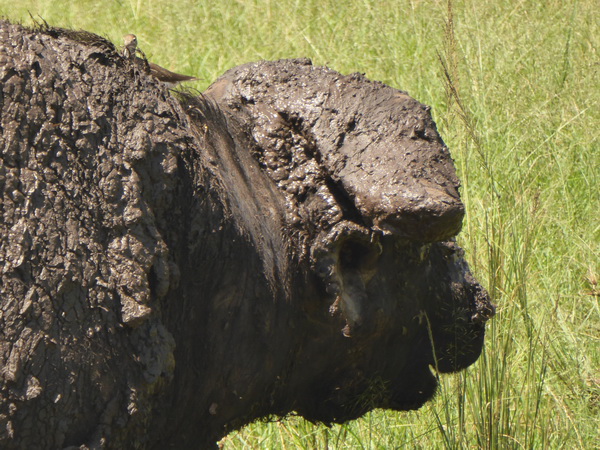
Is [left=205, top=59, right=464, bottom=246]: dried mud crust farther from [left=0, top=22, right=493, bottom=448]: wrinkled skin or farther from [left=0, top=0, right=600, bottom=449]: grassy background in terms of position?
[left=0, top=0, right=600, bottom=449]: grassy background

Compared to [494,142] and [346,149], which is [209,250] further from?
[494,142]

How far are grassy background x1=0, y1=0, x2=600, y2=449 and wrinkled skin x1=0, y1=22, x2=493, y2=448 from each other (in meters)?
0.62

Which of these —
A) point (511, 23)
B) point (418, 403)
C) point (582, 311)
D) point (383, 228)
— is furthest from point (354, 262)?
point (511, 23)

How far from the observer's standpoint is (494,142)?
18.6 ft

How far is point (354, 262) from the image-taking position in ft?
7.89

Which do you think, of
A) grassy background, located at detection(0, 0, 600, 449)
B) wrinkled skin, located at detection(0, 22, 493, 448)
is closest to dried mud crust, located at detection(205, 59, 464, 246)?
wrinkled skin, located at detection(0, 22, 493, 448)

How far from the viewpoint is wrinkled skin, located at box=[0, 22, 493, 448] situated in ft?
5.97

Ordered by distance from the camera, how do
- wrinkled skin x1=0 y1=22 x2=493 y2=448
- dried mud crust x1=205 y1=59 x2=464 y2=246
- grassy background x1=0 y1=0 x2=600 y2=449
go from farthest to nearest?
grassy background x1=0 y1=0 x2=600 y2=449
dried mud crust x1=205 y1=59 x2=464 y2=246
wrinkled skin x1=0 y1=22 x2=493 y2=448

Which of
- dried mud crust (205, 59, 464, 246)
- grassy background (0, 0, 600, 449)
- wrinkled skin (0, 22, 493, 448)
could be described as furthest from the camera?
grassy background (0, 0, 600, 449)

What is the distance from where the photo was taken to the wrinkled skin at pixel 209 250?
1.82 metres

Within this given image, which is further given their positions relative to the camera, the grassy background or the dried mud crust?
the grassy background

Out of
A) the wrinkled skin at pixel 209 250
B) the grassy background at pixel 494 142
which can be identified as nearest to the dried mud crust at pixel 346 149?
the wrinkled skin at pixel 209 250

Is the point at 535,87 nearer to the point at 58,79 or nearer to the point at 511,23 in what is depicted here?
the point at 511,23

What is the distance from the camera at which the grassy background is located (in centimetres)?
329
